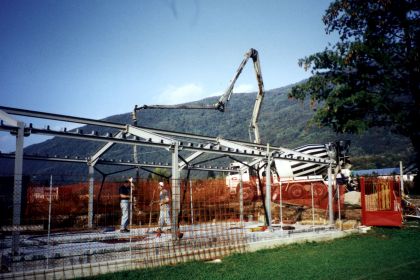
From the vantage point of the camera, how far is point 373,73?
2284cm

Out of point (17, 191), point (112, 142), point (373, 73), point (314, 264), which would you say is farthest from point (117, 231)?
point (373, 73)

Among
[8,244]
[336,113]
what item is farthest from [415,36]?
[8,244]

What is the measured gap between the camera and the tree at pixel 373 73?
855 inches

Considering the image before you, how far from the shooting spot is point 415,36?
22.0 meters

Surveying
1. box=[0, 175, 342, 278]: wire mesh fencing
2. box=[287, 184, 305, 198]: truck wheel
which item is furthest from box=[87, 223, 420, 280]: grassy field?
box=[287, 184, 305, 198]: truck wheel

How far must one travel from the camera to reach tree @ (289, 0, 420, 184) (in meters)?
21.7

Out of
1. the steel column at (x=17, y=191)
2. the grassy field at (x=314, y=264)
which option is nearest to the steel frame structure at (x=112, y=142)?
the steel column at (x=17, y=191)

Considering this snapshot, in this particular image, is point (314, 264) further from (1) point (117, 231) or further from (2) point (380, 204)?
(1) point (117, 231)

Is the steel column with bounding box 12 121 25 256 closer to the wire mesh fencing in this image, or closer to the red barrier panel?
the wire mesh fencing

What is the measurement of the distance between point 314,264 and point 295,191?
12.5 m

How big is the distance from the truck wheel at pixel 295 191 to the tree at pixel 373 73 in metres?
4.78

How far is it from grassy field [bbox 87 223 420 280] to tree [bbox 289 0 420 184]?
38.3ft

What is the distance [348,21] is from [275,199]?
1262 centimetres

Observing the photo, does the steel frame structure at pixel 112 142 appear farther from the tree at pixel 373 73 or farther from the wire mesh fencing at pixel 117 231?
the tree at pixel 373 73
